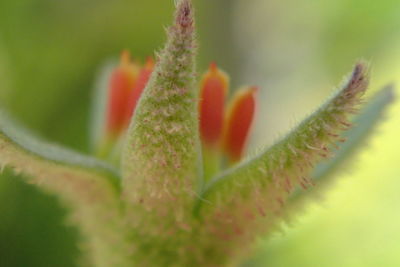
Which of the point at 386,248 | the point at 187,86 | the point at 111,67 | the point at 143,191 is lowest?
the point at 386,248

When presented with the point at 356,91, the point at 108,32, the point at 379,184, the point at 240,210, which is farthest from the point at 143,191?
the point at 379,184

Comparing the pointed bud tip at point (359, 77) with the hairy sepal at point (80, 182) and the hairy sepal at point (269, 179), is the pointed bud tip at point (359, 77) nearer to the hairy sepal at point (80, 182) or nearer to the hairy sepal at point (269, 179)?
the hairy sepal at point (269, 179)

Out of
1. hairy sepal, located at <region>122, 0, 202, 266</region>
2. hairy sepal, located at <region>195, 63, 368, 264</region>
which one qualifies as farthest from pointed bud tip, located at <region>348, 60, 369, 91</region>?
hairy sepal, located at <region>122, 0, 202, 266</region>

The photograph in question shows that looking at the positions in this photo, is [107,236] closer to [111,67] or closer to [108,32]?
[111,67]

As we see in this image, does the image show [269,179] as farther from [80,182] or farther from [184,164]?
[80,182]

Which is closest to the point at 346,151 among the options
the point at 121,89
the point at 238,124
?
the point at 238,124

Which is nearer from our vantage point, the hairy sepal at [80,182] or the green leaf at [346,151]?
the hairy sepal at [80,182]

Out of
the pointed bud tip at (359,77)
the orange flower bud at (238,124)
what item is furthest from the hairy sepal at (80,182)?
the pointed bud tip at (359,77)

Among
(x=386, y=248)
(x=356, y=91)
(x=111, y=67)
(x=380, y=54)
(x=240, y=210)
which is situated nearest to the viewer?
(x=356, y=91)
